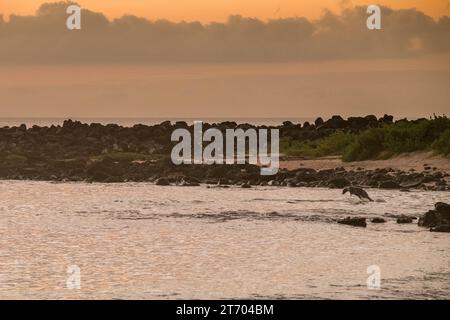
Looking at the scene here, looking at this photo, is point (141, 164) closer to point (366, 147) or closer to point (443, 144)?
point (366, 147)

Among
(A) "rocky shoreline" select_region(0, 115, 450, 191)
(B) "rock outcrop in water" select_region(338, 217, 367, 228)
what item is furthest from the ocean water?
(A) "rocky shoreline" select_region(0, 115, 450, 191)

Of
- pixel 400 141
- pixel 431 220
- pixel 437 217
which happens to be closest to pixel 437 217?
pixel 437 217

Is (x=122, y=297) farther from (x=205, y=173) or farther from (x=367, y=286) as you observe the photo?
(x=205, y=173)

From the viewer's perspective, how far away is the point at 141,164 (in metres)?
58.4

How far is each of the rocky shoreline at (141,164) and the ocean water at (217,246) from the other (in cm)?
366

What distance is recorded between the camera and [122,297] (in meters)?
22.1

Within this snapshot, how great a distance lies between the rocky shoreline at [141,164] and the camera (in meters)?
49.3

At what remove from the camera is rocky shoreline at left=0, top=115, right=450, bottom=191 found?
162ft

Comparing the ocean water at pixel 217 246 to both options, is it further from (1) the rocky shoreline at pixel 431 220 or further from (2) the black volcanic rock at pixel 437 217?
(2) the black volcanic rock at pixel 437 217

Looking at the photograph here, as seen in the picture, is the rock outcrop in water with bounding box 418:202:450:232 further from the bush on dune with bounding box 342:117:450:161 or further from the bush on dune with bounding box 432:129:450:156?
the bush on dune with bounding box 342:117:450:161

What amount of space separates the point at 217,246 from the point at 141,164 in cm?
2892

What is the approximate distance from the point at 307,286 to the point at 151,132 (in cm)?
5319

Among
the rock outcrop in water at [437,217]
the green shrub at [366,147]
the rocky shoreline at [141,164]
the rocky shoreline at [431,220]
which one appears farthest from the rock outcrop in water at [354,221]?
the green shrub at [366,147]
